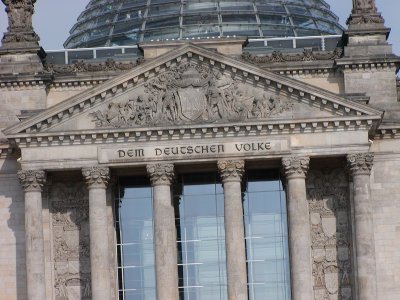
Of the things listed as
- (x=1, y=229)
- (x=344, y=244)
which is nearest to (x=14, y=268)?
(x=1, y=229)

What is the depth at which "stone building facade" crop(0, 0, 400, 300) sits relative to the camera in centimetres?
8406

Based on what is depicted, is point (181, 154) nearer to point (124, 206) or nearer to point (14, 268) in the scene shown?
point (124, 206)

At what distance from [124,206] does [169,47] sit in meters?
8.21

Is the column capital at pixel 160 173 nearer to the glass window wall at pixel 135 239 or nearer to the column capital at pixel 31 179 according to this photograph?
the glass window wall at pixel 135 239

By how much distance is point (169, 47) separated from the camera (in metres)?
89.1

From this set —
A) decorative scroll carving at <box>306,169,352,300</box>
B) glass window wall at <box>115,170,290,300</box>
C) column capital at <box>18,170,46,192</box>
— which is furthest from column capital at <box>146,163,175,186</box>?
decorative scroll carving at <box>306,169,352,300</box>

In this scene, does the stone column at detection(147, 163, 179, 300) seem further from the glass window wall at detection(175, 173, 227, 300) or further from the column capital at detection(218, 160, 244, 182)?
the column capital at detection(218, 160, 244, 182)

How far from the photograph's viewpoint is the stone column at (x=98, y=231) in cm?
8388

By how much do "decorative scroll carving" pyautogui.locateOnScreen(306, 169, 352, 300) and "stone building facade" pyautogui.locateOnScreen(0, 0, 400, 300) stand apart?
0.05 meters

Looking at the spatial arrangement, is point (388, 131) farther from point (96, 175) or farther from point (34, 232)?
point (34, 232)

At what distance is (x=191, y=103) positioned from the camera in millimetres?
84875

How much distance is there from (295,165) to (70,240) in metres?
11.5

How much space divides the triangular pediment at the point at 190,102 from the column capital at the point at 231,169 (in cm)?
179

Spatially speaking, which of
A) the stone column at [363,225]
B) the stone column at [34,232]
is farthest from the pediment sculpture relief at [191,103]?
the stone column at [363,225]
